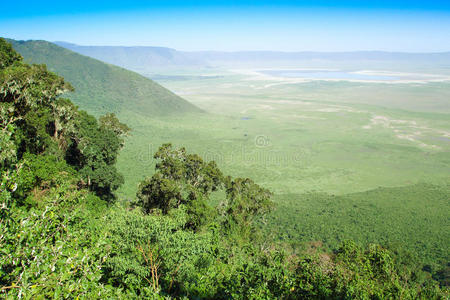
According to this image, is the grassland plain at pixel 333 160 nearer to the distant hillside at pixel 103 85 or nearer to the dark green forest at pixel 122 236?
the dark green forest at pixel 122 236

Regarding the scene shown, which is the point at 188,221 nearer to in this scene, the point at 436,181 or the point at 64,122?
the point at 64,122

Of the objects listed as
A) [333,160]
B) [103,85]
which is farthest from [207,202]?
[103,85]

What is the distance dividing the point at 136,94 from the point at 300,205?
89.2 m

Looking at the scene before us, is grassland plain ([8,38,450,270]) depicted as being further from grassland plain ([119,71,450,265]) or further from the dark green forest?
the dark green forest

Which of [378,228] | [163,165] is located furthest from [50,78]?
[378,228]

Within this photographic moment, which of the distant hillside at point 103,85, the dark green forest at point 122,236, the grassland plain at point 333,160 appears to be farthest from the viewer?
the distant hillside at point 103,85

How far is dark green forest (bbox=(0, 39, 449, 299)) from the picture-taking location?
18.3 ft

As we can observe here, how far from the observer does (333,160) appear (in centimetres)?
7025

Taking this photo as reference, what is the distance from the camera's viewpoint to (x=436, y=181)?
55.7 metres

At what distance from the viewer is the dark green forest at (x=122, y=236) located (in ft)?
18.3

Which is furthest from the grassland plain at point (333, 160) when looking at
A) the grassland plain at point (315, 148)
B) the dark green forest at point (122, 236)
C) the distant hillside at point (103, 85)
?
the distant hillside at point (103, 85)

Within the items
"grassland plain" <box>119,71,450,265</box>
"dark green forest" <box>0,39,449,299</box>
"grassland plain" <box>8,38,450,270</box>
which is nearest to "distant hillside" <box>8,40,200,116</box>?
"grassland plain" <box>8,38,450,270</box>

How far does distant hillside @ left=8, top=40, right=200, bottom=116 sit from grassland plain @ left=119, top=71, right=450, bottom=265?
8.88 metres

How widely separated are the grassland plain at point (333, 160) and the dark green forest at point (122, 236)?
7.50m
